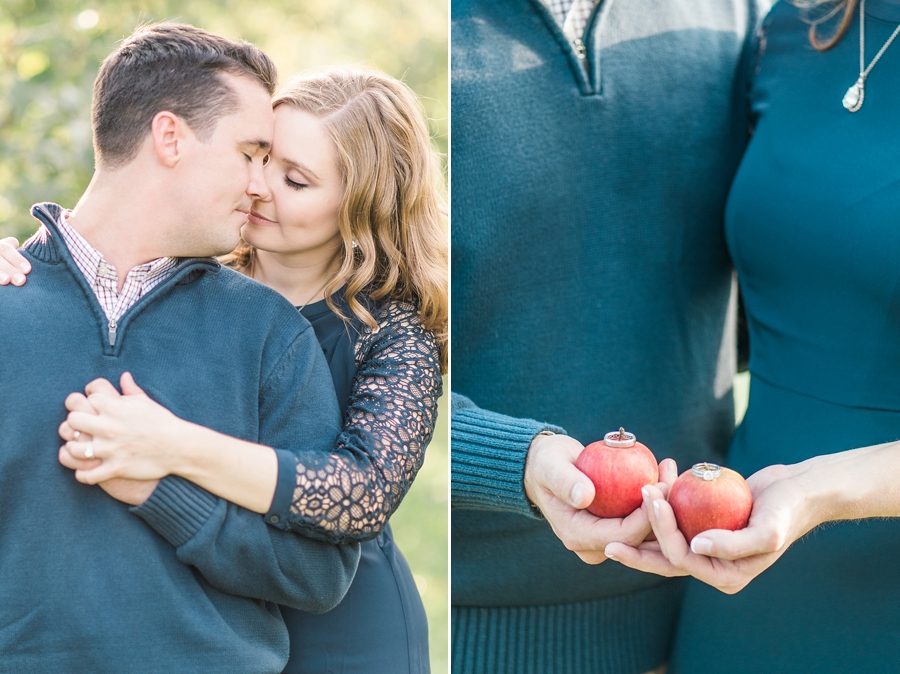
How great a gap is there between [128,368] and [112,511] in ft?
0.72

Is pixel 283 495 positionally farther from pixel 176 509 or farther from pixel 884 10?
pixel 884 10

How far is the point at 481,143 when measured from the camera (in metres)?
1.69

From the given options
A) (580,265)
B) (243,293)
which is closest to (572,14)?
(580,265)

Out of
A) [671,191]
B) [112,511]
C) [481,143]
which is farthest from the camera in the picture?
[671,191]

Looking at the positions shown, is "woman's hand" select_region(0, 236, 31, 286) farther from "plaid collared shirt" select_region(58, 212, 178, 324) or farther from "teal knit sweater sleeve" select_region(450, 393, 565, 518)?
"teal knit sweater sleeve" select_region(450, 393, 565, 518)

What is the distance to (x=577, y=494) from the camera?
4.52ft

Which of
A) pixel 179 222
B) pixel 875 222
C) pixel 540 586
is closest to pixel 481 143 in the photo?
pixel 179 222

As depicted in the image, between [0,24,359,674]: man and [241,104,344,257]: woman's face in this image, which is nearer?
[0,24,359,674]: man

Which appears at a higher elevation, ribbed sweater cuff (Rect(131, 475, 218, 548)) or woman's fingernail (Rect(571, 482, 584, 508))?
woman's fingernail (Rect(571, 482, 584, 508))

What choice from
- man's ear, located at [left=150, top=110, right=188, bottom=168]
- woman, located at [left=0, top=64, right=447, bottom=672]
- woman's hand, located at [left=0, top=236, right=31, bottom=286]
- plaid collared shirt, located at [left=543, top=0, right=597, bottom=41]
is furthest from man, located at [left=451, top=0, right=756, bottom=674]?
woman's hand, located at [left=0, top=236, right=31, bottom=286]

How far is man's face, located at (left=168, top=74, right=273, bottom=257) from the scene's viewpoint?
155 centimetres

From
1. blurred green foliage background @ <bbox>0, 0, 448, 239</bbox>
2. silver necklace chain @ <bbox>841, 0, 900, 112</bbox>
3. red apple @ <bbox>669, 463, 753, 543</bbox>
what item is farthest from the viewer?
blurred green foliage background @ <bbox>0, 0, 448, 239</bbox>

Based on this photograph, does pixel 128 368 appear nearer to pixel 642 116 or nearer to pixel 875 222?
pixel 642 116

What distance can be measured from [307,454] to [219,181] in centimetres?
49
